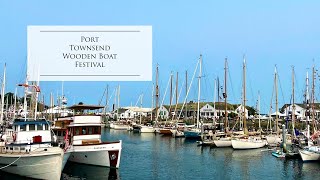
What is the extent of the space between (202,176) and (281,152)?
17454mm

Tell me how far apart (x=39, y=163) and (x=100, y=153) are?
7.44 meters

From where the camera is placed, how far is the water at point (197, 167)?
A: 35947 mm

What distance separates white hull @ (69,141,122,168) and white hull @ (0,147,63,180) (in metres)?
5.93

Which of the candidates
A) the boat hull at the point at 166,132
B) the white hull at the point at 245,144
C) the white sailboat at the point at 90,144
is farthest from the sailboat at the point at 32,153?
the boat hull at the point at 166,132

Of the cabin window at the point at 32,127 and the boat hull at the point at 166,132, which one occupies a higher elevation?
the cabin window at the point at 32,127

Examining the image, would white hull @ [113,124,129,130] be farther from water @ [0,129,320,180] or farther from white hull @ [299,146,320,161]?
white hull @ [299,146,320,161]

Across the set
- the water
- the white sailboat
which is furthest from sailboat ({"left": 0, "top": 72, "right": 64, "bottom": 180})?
the white sailboat

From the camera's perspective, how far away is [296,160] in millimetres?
46812

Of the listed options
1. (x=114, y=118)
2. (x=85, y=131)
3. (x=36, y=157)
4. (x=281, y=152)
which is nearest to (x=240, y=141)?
(x=281, y=152)

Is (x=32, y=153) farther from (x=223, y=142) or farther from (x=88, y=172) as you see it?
(x=223, y=142)

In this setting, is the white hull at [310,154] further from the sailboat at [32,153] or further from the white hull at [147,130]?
the white hull at [147,130]

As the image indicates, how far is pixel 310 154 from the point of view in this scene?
44969 millimetres

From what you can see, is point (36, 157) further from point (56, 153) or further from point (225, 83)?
point (225, 83)

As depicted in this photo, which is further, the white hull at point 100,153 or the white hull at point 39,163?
the white hull at point 100,153
